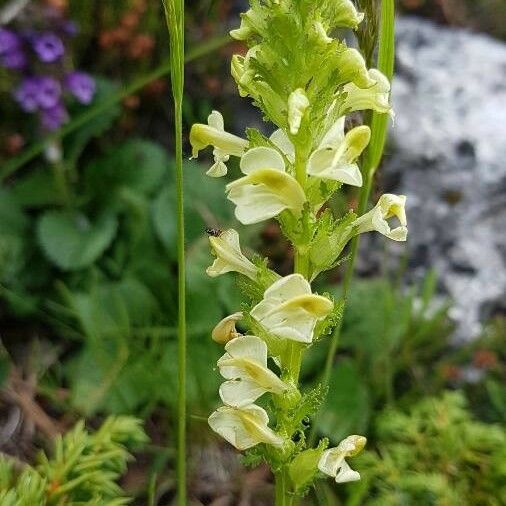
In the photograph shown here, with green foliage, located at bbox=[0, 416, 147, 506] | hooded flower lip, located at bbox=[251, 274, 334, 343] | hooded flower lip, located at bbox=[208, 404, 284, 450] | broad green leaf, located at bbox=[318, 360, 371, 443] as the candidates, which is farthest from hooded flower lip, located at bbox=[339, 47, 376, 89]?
broad green leaf, located at bbox=[318, 360, 371, 443]

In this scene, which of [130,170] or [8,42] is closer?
[8,42]

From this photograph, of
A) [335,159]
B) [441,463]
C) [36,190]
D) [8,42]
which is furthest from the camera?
[36,190]

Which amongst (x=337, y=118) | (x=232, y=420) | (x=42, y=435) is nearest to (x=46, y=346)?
(x=42, y=435)

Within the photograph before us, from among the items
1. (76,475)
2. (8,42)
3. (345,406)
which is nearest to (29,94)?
(8,42)

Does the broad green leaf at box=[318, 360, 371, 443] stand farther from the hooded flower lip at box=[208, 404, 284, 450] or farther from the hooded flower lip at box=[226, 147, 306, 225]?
the hooded flower lip at box=[226, 147, 306, 225]

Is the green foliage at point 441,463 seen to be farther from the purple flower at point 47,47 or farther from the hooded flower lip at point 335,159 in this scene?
the purple flower at point 47,47

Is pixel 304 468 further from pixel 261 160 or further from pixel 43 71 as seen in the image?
pixel 43 71

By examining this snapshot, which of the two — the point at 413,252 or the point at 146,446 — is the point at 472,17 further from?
the point at 146,446
